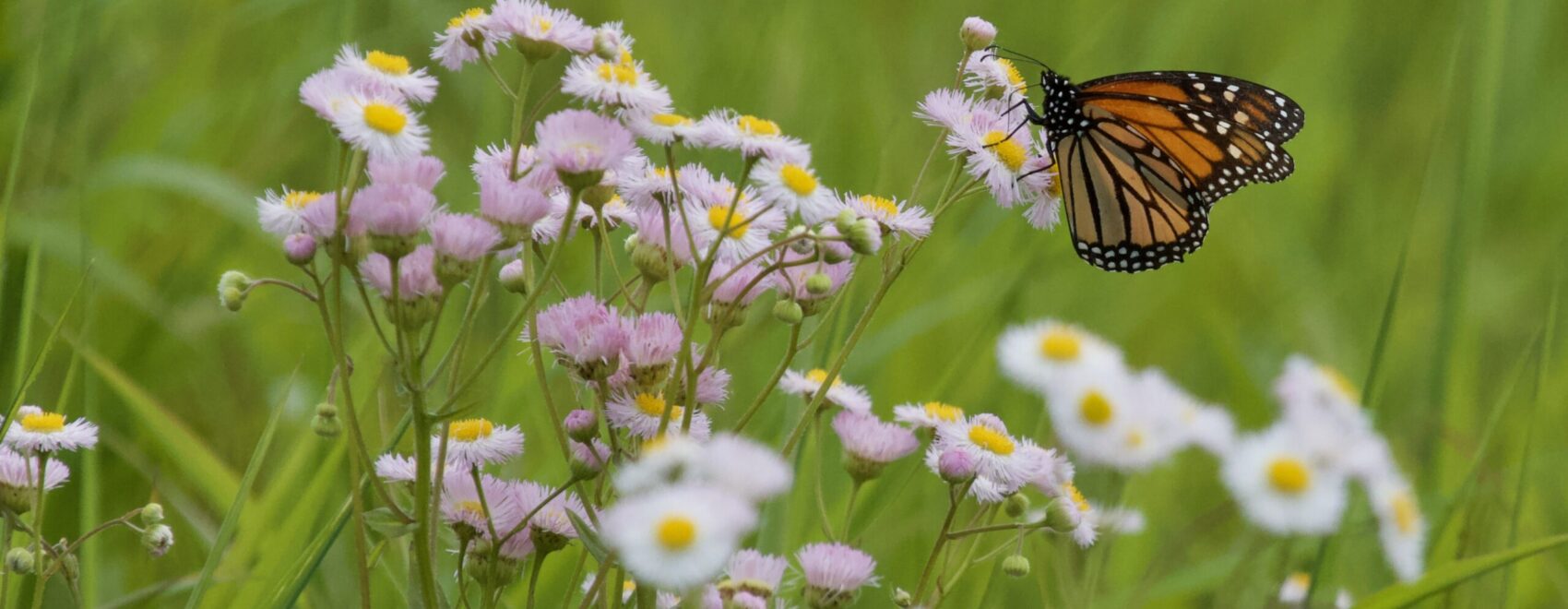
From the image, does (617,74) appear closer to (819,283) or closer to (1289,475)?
(819,283)

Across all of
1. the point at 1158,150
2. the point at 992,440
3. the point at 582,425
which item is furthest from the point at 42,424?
the point at 1158,150

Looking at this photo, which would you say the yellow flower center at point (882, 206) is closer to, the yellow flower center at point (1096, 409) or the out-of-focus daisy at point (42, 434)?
the yellow flower center at point (1096, 409)

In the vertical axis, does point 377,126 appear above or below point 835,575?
above

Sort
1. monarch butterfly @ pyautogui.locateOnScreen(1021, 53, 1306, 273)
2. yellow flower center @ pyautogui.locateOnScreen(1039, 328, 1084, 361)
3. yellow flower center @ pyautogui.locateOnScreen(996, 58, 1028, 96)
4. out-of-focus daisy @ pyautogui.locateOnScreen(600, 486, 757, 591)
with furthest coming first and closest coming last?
monarch butterfly @ pyautogui.locateOnScreen(1021, 53, 1306, 273) → yellow flower center @ pyautogui.locateOnScreen(996, 58, 1028, 96) → yellow flower center @ pyautogui.locateOnScreen(1039, 328, 1084, 361) → out-of-focus daisy @ pyautogui.locateOnScreen(600, 486, 757, 591)

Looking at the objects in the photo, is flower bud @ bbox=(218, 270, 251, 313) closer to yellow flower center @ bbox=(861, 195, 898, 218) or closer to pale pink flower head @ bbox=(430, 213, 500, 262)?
pale pink flower head @ bbox=(430, 213, 500, 262)

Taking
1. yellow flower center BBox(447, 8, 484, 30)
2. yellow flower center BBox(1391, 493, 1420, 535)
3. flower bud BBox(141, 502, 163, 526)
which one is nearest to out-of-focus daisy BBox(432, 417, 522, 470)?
flower bud BBox(141, 502, 163, 526)

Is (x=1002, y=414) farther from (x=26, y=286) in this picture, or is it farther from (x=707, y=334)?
(x=26, y=286)

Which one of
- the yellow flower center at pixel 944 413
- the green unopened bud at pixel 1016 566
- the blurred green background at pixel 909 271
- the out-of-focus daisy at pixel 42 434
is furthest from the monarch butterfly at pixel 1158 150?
the out-of-focus daisy at pixel 42 434
